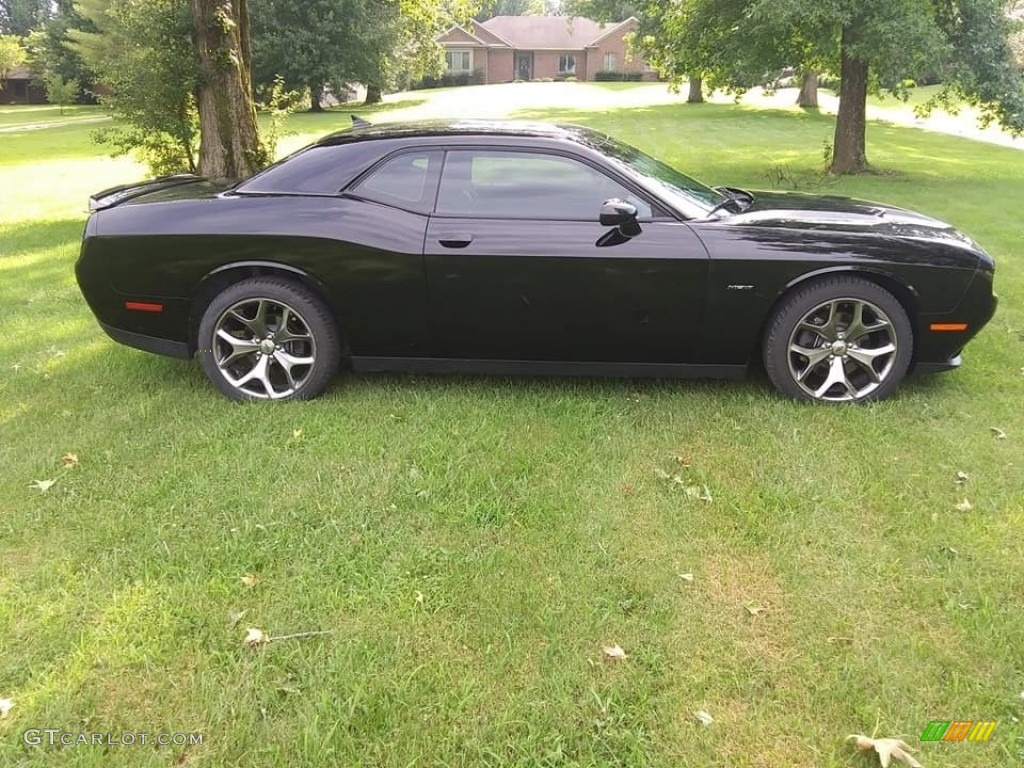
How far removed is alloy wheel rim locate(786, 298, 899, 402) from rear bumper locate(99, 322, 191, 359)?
3376mm

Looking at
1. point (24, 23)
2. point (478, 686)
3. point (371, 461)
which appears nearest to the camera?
point (478, 686)

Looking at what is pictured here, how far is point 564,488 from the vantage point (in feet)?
11.5

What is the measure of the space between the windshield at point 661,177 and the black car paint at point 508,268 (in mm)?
132

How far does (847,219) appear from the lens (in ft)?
14.4

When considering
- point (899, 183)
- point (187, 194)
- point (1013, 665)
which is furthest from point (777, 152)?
point (1013, 665)

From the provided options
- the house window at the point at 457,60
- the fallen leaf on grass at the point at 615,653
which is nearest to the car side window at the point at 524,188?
the fallen leaf on grass at the point at 615,653

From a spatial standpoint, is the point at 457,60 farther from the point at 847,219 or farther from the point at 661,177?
the point at 847,219

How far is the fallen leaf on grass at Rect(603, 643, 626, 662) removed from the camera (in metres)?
2.51

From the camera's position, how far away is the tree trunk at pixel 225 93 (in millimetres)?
9039

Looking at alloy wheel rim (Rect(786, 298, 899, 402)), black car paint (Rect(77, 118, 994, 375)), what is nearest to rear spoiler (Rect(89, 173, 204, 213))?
black car paint (Rect(77, 118, 994, 375))

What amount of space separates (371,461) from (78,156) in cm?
1977

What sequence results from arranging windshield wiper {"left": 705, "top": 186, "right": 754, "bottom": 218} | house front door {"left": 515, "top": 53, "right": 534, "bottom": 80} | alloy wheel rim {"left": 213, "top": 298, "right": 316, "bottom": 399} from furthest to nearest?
house front door {"left": 515, "top": 53, "right": 534, "bottom": 80}, windshield wiper {"left": 705, "top": 186, "right": 754, "bottom": 218}, alloy wheel rim {"left": 213, "top": 298, "right": 316, "bottom": 399}

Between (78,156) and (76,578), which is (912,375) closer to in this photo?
(76,578)

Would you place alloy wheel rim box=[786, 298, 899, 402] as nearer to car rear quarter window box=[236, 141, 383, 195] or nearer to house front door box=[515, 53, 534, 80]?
car rear quarter window box=[236, 141, 383, 195]
